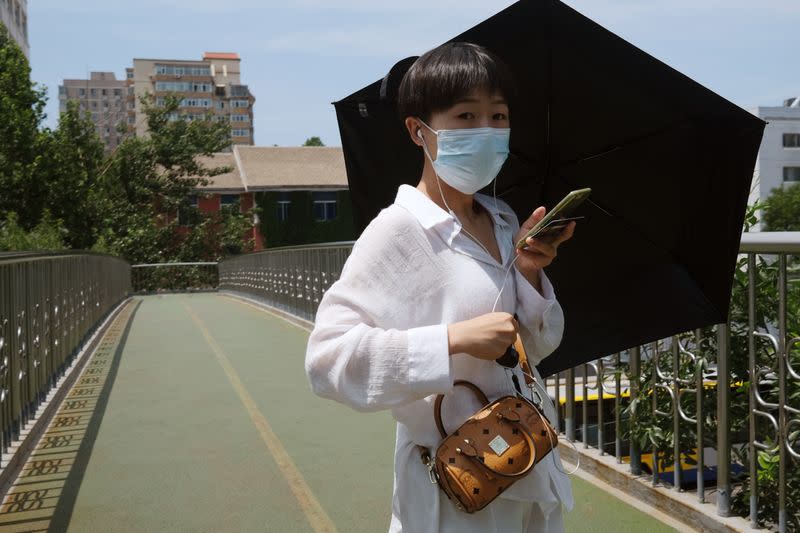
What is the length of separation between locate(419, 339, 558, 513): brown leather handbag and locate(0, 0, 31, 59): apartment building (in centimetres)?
6367

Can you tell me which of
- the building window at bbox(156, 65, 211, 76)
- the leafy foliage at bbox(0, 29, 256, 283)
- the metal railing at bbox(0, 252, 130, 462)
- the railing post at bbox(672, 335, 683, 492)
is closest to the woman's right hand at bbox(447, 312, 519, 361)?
the railing post at bbox(672, 335, 683, 492)

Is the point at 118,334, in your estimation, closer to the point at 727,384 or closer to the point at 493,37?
the point at 727,384

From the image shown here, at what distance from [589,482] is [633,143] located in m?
3.01

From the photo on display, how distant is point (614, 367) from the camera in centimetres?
511

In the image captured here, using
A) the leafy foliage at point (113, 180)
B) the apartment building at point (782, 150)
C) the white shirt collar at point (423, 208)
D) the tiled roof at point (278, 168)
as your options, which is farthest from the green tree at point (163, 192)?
the apartment building at point (782, 150)

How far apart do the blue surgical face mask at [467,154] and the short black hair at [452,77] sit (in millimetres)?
65

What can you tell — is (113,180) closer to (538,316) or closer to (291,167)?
(291,167)

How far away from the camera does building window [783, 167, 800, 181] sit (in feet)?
327

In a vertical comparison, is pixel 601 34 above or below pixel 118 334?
above

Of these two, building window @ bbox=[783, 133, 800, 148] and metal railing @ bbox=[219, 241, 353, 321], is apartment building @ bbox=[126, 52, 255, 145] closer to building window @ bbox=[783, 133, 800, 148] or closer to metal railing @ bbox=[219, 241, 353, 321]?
building window @ bbox=[783, 133, 800, 148]

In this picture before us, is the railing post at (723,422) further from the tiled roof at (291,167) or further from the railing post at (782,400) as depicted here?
the tiled roof at (291,167)

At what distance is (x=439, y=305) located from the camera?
200cm

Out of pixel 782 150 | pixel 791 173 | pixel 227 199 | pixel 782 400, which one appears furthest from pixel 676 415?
pixel 791 173

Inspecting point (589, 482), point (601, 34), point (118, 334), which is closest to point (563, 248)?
point (601, 34)
